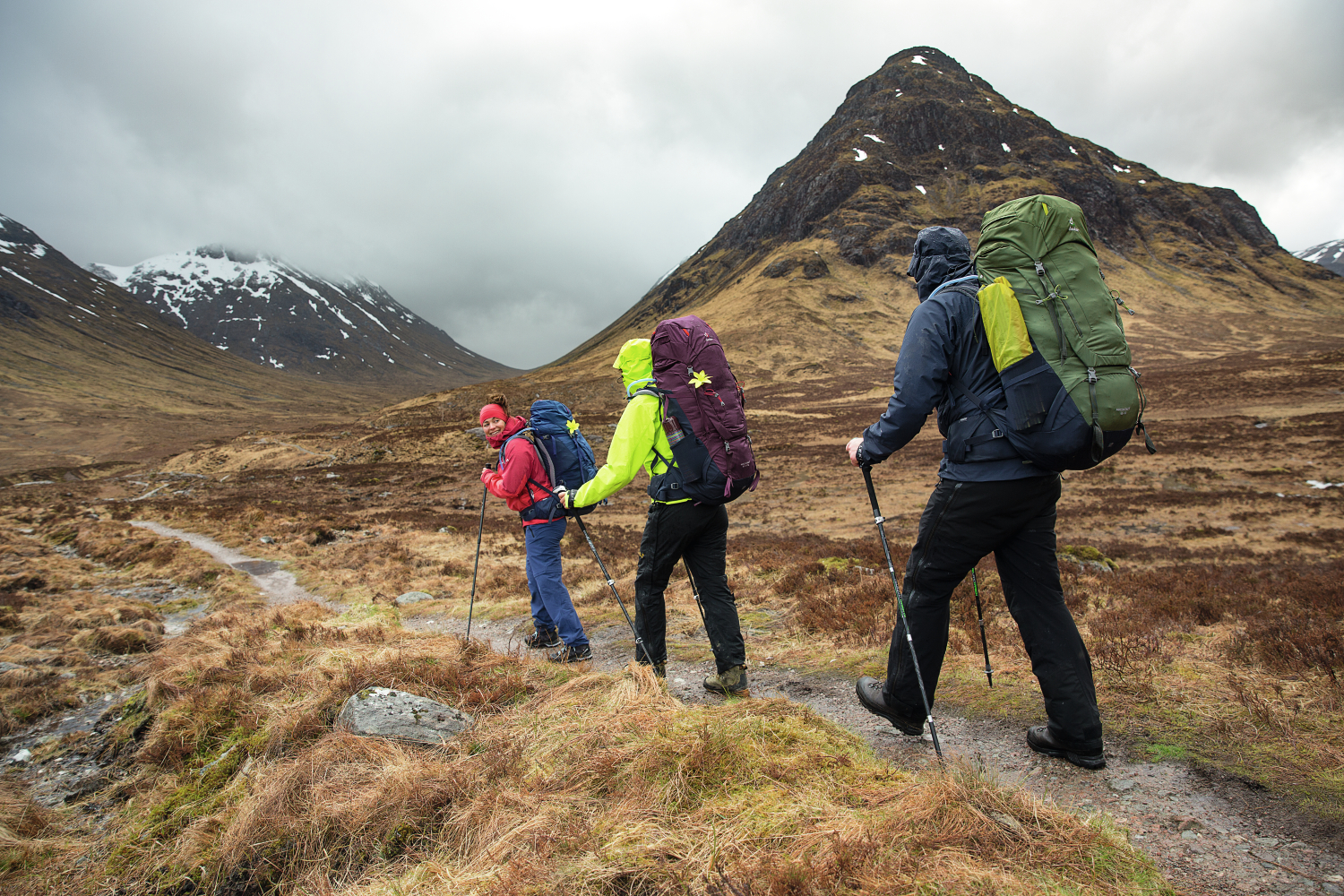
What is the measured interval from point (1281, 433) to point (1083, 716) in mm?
34784

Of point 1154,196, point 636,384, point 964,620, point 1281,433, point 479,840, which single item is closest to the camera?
point 479,840

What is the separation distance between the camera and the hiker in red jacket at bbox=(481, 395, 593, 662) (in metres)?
6.34

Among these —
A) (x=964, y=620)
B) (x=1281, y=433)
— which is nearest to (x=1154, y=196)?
(x=1281, y=433)

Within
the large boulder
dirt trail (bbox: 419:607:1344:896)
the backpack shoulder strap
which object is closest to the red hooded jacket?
the backpack shoulder strap

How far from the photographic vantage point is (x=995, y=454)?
3166 mm

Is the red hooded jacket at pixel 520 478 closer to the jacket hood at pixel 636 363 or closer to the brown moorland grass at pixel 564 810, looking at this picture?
the jacket hood at pixel 636 363

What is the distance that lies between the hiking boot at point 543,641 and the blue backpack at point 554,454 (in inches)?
66.1

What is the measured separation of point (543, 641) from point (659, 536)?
132 inches

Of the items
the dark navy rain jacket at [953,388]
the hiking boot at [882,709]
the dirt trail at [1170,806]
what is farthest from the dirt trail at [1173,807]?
the dark navy rain jacket at [953,388]

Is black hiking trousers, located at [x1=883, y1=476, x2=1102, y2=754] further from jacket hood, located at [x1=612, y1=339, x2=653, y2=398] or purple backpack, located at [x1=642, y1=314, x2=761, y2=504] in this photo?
jacket hood, located at [x1=612, y1=339, x2=653, y2=398]

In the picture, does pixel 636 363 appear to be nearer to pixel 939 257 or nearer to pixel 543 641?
pixel 939 257

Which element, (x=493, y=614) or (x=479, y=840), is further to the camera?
(x=493, y=614)

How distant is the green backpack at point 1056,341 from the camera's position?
2.91 m

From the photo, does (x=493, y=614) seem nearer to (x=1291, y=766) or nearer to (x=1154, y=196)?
(x=1291, y=766)
